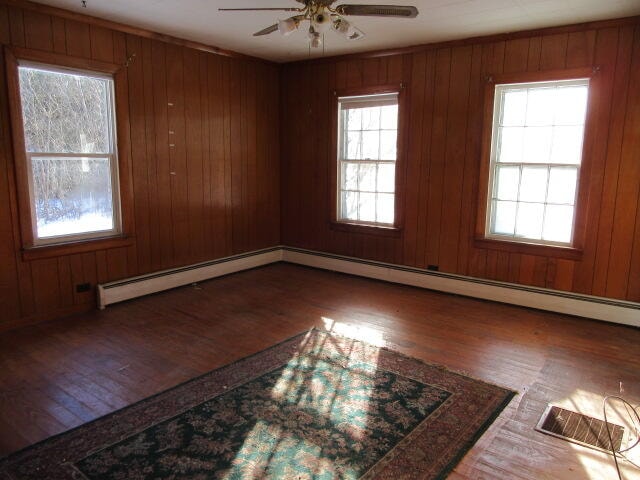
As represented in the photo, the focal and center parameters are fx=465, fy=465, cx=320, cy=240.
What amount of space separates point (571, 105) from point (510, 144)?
0.61 metres

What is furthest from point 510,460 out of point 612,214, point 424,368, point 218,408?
point 612,214

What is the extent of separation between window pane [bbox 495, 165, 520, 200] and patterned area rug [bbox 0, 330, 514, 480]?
2.22 metres

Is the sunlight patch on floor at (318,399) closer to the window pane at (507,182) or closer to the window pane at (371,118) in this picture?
the window pane at (507,182)

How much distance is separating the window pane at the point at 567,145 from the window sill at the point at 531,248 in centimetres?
81

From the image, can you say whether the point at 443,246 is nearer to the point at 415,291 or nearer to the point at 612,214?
the point at 415,291

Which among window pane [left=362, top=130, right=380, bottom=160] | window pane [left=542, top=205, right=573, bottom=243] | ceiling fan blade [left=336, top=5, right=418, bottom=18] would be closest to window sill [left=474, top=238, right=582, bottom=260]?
window pane [left=542, top=205, right=573, bottom=243]

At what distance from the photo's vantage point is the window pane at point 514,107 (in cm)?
448

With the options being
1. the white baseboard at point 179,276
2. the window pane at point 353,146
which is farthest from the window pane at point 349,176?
the white baseboard at point 179,276

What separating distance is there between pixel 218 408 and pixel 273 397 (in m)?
0.33

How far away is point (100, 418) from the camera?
103 inches

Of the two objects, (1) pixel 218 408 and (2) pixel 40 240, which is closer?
(1) pixel 218 408

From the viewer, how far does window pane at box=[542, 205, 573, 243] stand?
14.3ft

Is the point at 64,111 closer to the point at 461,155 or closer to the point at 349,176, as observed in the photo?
the point at 349,176

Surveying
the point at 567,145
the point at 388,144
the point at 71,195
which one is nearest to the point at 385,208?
the point at 388,144
